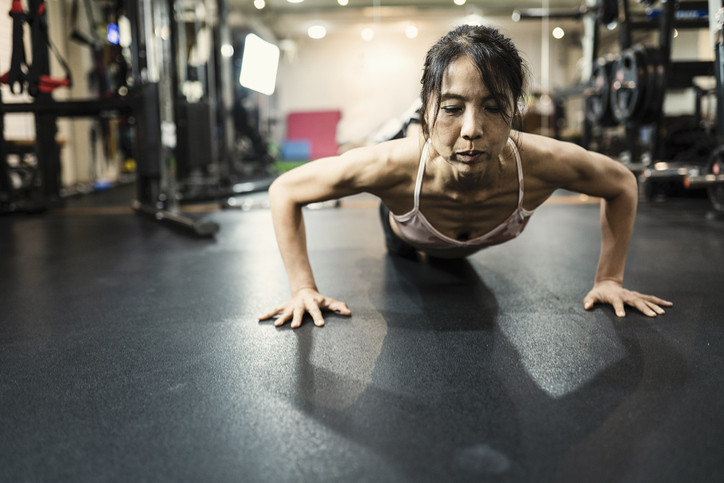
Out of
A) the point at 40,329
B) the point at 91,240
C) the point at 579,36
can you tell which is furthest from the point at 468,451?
the point at 579,36

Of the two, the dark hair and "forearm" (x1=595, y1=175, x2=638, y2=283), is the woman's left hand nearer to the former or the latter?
"forearm" (x1=595, y1=175, x2=638, y2=283)

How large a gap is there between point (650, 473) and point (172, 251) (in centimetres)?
201

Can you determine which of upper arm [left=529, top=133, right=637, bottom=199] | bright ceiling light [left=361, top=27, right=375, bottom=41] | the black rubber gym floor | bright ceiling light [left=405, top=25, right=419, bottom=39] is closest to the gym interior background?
the black rubber gym floor

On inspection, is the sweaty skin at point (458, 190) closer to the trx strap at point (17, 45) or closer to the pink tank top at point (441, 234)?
the pink tank top at point (441, 234)

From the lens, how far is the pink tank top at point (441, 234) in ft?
4.41

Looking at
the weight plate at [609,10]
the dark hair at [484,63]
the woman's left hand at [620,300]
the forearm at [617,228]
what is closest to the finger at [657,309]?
the woman's left hand at [620,300]

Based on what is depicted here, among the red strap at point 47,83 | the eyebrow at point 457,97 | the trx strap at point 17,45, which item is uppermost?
the trx strap at point 17,45

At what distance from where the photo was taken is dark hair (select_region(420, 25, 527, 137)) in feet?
3.54

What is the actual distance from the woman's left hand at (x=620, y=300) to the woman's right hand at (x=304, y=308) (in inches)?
24.4

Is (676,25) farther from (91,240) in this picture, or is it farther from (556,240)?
(91,240)

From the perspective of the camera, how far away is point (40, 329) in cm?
135

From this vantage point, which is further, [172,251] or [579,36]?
[579,36]

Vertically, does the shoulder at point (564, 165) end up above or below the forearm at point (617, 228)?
above

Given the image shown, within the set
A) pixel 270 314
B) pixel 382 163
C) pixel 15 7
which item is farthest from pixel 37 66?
pixel 382 163
